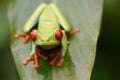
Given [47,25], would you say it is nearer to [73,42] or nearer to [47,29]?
[47,29]

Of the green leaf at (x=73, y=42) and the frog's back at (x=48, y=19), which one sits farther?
the frog's back at (x=48, y=19)

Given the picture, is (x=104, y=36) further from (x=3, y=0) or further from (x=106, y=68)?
(x=3, y=0)

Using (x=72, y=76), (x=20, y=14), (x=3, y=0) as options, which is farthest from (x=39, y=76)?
(x=3, y=0)

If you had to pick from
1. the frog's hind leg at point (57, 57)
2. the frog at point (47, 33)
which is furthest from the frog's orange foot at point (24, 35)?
the frog's hind leg at point (57, 57)

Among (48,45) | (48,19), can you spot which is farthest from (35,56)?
(48,19)

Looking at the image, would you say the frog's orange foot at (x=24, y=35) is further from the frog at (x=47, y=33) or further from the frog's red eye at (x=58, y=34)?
the frog's red eye at (x=58, y=34)

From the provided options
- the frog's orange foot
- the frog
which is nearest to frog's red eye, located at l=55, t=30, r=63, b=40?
the frog

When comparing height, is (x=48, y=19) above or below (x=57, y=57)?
above
